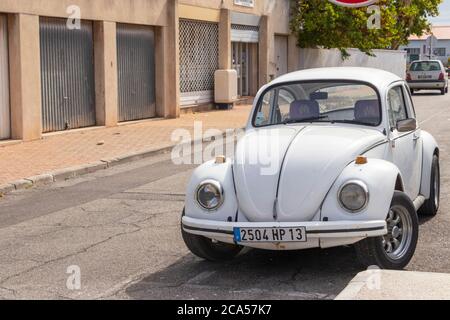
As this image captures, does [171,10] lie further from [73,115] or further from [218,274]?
[218,274]

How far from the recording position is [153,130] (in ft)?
58.4

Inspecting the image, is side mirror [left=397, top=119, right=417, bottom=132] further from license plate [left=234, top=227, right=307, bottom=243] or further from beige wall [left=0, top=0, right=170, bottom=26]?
beige wall [left=0, top=0, right=170, bottom=26]

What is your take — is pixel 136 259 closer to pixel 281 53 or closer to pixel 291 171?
pixel 291 171

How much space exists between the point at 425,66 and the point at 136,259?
96.2 ft

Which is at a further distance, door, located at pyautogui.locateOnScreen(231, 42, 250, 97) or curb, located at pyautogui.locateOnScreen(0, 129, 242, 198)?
door, located at pyautogui.locateOnScreen(231, 42, 250, 97)

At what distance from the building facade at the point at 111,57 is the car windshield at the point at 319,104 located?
8.66 m

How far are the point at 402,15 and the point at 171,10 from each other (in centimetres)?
2106

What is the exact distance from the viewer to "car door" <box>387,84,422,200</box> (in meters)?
7.18

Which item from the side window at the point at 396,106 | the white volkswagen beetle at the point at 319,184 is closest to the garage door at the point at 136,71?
the side window at the point at 396,106

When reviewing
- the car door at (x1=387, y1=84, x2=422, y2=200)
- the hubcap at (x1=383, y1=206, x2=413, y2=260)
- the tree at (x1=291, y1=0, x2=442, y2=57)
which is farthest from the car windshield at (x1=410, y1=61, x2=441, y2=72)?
the hubcap at (x1=383, y1=206, x2=413, y2=260)

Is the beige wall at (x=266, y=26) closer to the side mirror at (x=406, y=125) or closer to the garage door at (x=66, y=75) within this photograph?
the garage door at (x=66, y=75)

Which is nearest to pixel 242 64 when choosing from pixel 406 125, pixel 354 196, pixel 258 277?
pixel 406 125

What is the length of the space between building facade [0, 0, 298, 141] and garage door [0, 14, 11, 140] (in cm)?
2

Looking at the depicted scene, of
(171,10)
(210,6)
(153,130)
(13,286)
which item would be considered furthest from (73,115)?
(13,286)
